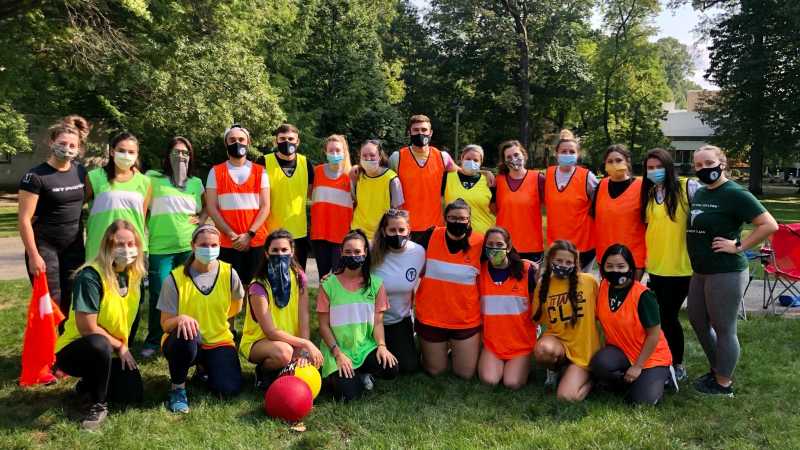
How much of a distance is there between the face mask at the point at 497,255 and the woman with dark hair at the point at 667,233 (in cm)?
130

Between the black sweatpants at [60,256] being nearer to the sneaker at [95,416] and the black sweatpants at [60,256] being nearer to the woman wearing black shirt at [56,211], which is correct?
the woman wearing black shirt at [56,211]

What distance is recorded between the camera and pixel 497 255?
213 inches

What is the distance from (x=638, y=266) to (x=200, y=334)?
3992mm

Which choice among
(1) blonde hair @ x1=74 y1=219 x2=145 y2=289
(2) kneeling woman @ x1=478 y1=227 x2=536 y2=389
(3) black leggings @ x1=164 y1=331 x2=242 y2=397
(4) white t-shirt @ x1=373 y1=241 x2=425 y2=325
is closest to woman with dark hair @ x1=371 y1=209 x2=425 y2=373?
(4) white t-shirt @ x1=373 y1=241 x2=425 y2=325

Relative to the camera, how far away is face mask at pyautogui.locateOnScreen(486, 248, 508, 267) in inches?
212

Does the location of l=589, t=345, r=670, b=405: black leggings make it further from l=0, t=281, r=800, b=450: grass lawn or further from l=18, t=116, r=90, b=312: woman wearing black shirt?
l=18, t=116, r=90, b=312: woman wearing black shirt

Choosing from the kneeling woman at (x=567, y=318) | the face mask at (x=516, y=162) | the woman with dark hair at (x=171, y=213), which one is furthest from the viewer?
the face mask at (x=516, y=162)

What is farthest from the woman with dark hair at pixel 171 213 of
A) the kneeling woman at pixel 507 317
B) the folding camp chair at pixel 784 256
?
the folding camp chair at pixel 784 256

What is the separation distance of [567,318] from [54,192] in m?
4.60

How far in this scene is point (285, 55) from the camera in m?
26.4

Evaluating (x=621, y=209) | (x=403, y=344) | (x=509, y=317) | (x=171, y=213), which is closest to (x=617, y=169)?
(x=621, y=209)

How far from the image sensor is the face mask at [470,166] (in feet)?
20.6

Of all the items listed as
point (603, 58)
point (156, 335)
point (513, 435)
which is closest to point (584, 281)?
point (513, 435)

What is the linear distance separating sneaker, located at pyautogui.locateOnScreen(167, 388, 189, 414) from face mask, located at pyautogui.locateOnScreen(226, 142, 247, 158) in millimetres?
2331
